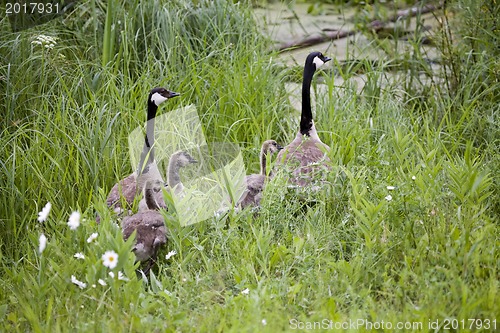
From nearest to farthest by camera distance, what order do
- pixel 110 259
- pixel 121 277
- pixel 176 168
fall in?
pixel 110 259, pixel 121 277, pixel 176 168

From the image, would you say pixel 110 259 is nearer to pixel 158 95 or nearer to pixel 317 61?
pixel 158 95

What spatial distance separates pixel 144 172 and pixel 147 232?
2.88 ft

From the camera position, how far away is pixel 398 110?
6176mm

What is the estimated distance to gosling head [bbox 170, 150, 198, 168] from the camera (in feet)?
17.0

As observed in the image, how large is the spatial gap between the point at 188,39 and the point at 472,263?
142 inches

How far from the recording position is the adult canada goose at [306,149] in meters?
4.95

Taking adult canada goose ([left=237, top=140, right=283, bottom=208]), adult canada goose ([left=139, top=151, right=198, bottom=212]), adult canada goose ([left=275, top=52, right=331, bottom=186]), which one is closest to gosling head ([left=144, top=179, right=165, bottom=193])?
adult canada goose ([left=139, top=151, right=198, bottom=212])

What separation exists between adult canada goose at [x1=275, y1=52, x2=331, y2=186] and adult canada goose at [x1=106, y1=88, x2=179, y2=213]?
0.90m

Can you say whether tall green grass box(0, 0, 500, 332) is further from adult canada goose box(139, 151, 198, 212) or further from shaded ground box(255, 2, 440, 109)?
adult canada goose box(139, 151, 198, 212)

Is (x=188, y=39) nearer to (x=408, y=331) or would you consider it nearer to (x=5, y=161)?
(x=5, y=161)

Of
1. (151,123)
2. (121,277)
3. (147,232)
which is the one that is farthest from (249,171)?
(121,277)

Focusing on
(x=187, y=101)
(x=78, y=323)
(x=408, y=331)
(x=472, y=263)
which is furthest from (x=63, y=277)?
(x=187, y=101)

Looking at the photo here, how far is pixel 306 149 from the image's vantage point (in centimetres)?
529

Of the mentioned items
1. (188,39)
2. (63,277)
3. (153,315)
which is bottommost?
(153,315)
